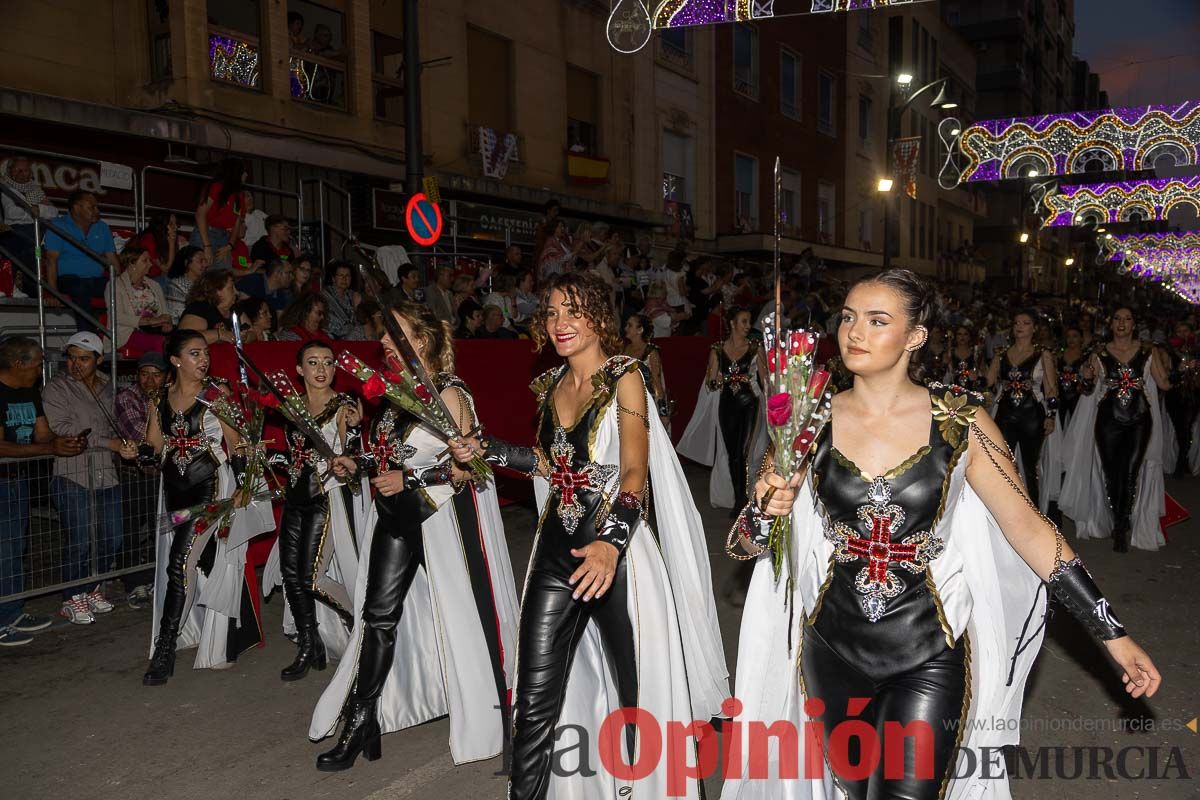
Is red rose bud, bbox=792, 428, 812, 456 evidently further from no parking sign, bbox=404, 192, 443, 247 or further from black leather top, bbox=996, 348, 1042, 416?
no parking sign, bbox=404, 192, 443, 247

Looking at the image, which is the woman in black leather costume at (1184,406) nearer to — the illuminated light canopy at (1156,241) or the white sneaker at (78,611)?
the white sneaker at (78,611)

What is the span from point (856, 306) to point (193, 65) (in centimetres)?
1236

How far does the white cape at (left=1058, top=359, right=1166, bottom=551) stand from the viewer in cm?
802

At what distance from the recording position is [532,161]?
18391mm

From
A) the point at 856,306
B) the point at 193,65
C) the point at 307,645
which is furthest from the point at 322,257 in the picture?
the point at 856,306

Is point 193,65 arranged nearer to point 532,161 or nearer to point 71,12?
point 71,12

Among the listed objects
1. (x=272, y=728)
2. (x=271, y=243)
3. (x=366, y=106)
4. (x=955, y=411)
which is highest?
(x=366, y=106)

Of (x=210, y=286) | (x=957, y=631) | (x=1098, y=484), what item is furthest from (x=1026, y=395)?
(x=210, y=286)

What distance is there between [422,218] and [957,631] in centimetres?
787

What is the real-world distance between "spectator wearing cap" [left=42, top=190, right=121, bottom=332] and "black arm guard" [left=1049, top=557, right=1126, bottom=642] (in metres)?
8.23

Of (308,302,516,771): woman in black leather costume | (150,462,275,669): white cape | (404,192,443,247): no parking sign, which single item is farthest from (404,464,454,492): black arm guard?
(404,192,443,247): no parking sign

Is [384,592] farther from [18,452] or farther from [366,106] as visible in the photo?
[366,106]

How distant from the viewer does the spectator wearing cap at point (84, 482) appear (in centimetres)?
638

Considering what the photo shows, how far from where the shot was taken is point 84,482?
6.45 meters
